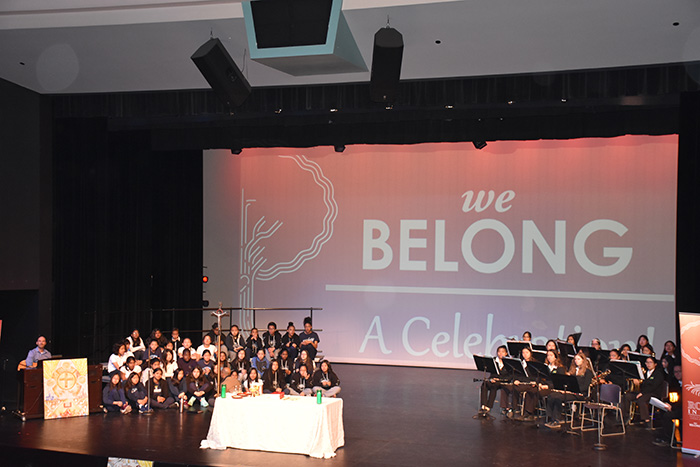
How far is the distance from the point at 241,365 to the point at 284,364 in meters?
0.76

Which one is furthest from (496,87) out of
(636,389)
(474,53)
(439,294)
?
(439,294)

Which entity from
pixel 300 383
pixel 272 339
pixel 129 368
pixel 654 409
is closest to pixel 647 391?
pixel 654 409

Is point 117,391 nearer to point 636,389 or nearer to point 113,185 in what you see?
point 113,185

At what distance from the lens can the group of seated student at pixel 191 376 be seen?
9828 mm

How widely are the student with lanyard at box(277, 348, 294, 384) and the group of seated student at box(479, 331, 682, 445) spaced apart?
2795 mm

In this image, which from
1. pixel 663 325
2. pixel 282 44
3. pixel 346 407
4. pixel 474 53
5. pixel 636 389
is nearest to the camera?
pixel 282 44

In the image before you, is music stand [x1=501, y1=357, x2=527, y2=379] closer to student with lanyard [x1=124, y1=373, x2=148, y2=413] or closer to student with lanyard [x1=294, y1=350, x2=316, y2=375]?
student with lanyard [x1=294, y1=350, x2=316, y2=375]

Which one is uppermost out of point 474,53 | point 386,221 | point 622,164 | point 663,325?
point 474,53

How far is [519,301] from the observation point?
44.1 feet

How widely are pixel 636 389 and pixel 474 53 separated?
5.00m

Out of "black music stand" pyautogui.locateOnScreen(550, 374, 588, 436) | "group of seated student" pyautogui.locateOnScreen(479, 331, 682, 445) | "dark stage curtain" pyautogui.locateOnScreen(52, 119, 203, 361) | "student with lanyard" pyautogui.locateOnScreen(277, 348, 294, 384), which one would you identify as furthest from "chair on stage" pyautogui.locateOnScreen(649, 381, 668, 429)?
"dark stage curtain" pyautogui.locateOnScreen(52, 119, 203, 361)

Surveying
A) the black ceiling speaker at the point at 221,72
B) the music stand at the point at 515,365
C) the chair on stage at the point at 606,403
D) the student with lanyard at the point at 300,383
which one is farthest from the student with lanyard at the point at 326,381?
the black ceiling speaker at the point at 221,72

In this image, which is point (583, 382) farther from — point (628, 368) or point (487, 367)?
point (487, 367)

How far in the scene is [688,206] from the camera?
919cm
